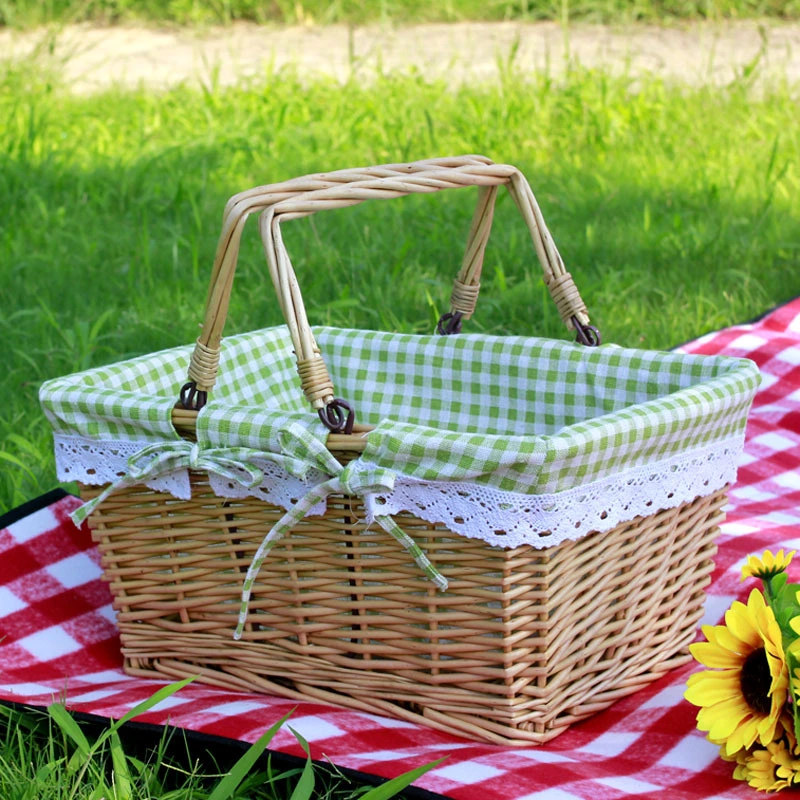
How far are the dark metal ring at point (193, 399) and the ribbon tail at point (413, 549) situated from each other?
0.23 meters

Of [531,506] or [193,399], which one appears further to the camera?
[193,399]

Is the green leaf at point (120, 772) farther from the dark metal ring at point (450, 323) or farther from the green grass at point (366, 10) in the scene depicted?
the green grass at point (366, 10)

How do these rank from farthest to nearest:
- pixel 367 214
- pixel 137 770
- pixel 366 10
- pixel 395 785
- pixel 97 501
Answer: pixel 366 10
pixel 367 214
pixel 97 501
pixel 137 770
pixel 395 785

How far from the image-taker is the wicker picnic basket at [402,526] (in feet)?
3.40

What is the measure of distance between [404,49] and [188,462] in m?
4.31

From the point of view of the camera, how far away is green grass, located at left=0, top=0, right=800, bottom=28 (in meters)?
5.51

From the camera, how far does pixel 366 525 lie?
3.51ft

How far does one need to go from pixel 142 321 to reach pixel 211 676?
1076mm

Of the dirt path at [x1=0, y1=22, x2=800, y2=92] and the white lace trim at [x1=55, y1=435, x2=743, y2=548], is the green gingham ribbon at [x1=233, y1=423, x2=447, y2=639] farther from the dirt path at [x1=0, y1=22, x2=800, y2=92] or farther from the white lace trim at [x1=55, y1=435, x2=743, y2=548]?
the dirt path at [x1=0, y1=22, x2=800, y2=92]

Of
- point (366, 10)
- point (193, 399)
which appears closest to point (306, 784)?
point (193, 399)

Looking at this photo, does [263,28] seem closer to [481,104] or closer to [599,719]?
[481,104]

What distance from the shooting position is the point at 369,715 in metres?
1.15

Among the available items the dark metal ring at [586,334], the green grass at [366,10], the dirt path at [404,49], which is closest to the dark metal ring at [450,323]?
the dark metal ring at [586,334]

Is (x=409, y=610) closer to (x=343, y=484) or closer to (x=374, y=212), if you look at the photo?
(x=343, y=484)
